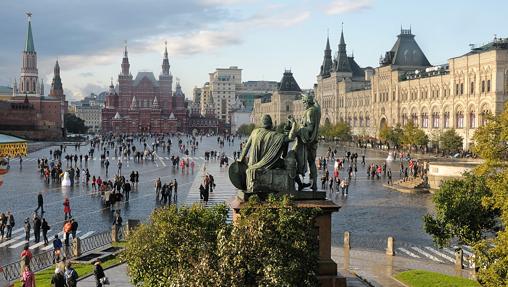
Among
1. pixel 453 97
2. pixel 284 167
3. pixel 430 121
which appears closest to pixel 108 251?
pixel 284 167

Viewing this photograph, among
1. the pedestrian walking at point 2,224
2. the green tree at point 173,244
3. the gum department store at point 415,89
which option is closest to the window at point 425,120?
the gum department store at point 415,89


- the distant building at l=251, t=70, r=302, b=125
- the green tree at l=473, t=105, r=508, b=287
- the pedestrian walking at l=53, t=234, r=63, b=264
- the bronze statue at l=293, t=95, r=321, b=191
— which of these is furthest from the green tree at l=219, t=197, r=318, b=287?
the distant building at l=251, t=70, r=302, b=125

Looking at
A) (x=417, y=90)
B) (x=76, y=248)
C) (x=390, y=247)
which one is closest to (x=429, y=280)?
(x=390, y=247)

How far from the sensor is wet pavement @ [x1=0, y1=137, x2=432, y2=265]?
88.5ft

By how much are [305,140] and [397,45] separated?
10491 centimetres

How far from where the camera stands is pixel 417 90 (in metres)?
98.6

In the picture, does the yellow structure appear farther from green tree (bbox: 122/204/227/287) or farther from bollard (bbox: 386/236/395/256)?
bollard (bbox: 386/236/395/256)

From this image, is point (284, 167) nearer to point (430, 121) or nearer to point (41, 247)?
point (41, 247)

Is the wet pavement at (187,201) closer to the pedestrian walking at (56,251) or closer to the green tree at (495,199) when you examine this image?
the pedestrian walking at (56,251)

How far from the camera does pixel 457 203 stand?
20062mm

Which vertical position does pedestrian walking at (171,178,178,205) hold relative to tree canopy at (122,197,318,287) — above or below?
below

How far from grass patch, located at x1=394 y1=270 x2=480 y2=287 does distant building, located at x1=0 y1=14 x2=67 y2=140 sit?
106m

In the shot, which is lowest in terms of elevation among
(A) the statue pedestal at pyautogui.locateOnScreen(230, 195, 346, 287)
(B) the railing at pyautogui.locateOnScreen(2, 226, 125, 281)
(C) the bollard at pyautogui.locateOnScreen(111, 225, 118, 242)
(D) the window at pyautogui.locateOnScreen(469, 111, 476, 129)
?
(B) the railing at pyautogui.locateOnScreen(2, 226, 125, 281)

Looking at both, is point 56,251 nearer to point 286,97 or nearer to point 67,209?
point 67,209
